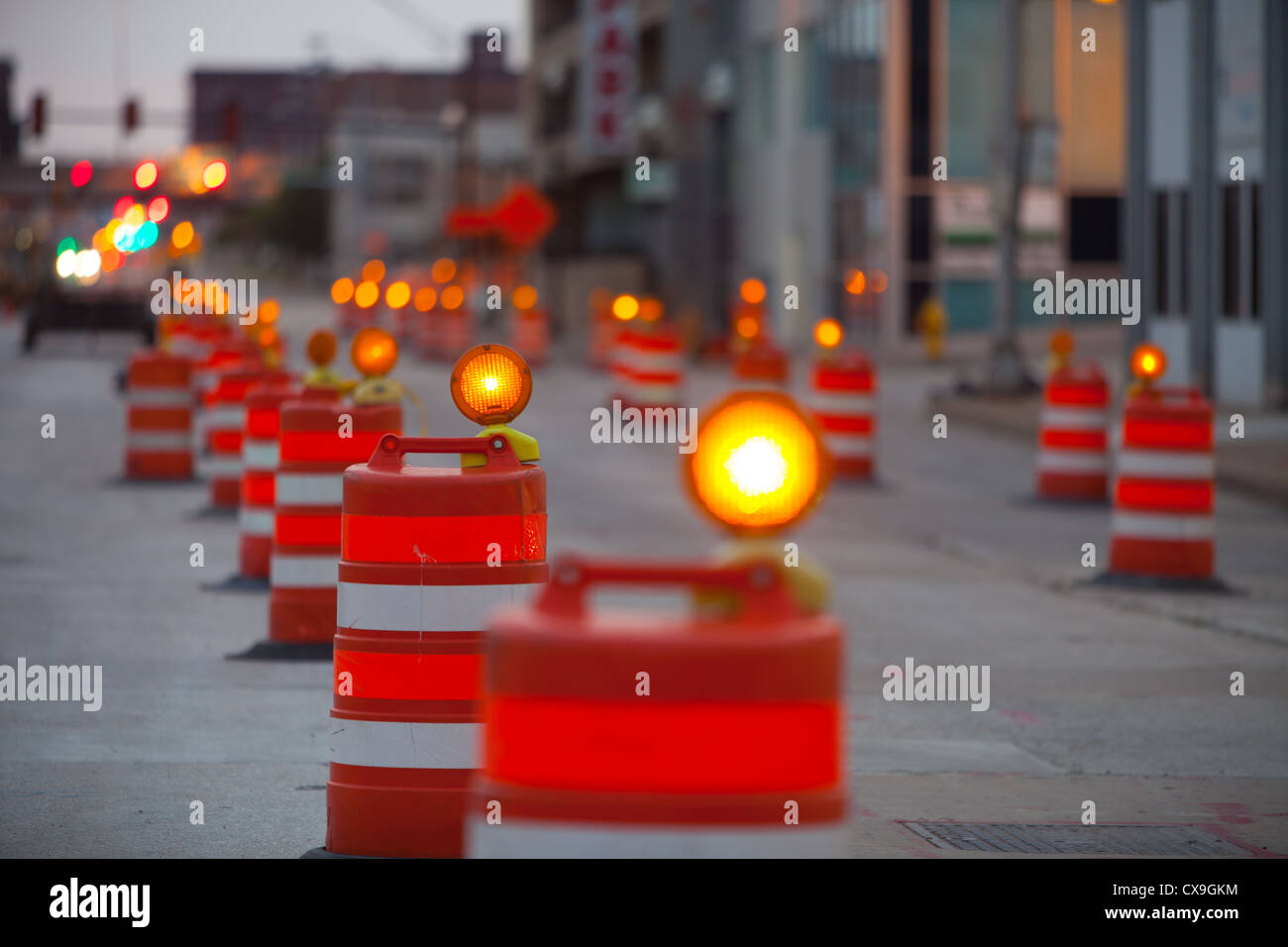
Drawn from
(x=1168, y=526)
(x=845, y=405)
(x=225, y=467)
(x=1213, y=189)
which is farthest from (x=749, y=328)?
(x=1168, y=526)

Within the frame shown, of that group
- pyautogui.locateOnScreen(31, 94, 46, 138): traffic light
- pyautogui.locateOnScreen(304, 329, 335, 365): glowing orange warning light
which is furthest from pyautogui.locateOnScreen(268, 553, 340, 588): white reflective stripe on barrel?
pyautogui.locateOnScreen(31, 94, 46, 138): traffic light

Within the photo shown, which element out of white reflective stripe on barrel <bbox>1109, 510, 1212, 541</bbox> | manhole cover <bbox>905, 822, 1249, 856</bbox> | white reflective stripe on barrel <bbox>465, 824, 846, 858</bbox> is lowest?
manhole cover <bbox>905, 822, 1249, 856</bbox>

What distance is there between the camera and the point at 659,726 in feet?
11.9

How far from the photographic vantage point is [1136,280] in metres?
31.0

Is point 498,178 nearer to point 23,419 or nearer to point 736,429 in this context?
point 23,419

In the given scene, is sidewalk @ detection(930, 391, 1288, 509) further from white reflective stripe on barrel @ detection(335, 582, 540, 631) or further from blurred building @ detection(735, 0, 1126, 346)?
blurred building @ detection(735, 0, 1126, 346)

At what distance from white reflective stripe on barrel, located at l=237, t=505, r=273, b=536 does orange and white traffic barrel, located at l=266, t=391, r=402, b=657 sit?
7.63ft

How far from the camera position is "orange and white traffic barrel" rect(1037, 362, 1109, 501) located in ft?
58.9

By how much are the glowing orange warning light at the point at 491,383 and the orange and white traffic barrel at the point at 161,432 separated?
1307 centimetres

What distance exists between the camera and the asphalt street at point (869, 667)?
7.29 meters

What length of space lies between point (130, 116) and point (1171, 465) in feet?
130

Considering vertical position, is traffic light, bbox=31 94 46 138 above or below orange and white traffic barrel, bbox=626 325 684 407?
above

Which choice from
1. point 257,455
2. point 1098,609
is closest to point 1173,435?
point 1098,609

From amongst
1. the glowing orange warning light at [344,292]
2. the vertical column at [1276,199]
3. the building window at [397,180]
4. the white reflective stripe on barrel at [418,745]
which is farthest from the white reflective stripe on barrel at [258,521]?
the building window at [397,180]
